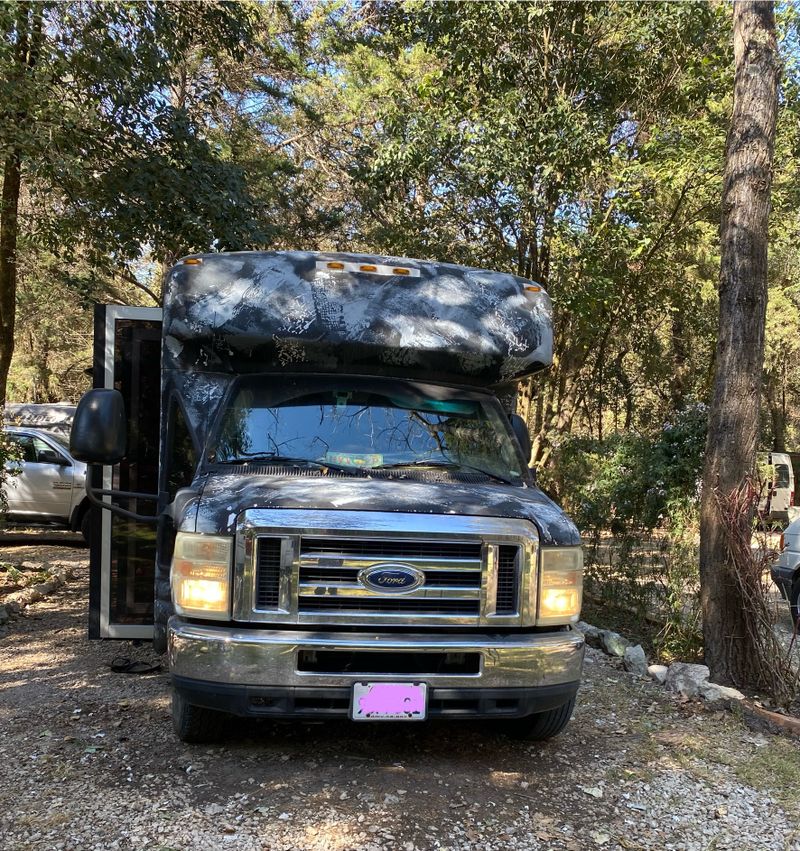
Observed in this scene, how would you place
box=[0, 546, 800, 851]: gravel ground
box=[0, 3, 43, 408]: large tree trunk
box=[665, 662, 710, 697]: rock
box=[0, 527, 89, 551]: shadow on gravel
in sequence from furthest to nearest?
box=[0, 527, 89, 551]: shadow on gravel
box=[0, 3, 43, 408]: large tree trunk
box=[665, 662, 710, 697]: rock
box=[0, 546, 800, 851]: gravel ground

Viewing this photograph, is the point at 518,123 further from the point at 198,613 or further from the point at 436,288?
the point at 198,613

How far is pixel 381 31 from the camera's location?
1377 cm

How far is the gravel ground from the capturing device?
358cm

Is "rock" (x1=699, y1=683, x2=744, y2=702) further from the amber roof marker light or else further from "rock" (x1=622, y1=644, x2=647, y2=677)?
the amber roof marker light

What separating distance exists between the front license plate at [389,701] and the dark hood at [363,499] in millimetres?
837

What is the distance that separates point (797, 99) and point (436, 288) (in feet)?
23.5

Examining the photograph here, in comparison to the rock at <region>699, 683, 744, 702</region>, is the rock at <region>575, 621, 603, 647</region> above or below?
below

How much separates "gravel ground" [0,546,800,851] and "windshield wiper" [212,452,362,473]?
1553 mm

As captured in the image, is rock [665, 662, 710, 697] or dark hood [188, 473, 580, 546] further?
rock [665, 662, 710, 697]

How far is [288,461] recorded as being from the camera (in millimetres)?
4578

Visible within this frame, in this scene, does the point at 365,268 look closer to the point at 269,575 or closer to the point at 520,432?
the point at 520,432

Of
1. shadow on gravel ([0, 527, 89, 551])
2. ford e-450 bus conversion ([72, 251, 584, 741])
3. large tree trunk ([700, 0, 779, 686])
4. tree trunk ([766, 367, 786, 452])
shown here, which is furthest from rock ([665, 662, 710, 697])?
tree trunk ([766, 367, 786, 452])

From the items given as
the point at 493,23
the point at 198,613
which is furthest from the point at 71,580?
the point at 493,23

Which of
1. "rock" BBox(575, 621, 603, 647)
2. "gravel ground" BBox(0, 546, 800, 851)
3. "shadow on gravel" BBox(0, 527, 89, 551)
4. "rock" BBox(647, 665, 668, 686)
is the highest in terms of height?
"gravel ground" BBox(0, 546, 800, 851)
